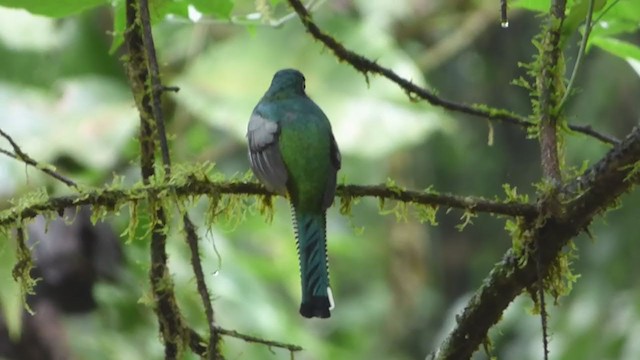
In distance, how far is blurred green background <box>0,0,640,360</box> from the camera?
2.70 metres

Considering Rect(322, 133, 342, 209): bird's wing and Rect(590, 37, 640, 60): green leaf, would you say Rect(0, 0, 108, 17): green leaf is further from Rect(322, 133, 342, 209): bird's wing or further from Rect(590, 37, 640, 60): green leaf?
Rect(590, 37, 640, 60): green leaf

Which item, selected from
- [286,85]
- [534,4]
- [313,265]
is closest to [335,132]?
[286,85]

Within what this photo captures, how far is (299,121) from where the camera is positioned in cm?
148

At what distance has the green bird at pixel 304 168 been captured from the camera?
1273 millimetres

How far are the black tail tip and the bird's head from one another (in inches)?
16.5

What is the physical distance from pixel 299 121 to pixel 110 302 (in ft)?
4.74

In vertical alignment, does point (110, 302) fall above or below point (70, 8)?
above

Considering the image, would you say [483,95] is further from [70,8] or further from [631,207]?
[70,8]

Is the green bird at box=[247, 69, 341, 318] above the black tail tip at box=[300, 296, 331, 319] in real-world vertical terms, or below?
above

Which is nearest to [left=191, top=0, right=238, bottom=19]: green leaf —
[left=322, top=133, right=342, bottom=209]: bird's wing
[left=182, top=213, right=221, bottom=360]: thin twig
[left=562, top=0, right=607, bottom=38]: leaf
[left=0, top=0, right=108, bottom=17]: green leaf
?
[left=0, top=0, right=108, bottom=17]: green leaf

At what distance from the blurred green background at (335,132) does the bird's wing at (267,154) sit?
0.15 m

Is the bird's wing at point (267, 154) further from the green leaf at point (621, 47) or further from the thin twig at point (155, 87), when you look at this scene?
the green leaf at point (621, 47)

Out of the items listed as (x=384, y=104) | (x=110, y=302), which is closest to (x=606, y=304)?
(x=384, y=104)

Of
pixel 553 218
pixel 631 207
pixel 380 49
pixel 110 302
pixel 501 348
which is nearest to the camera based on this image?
pixel 553 218
